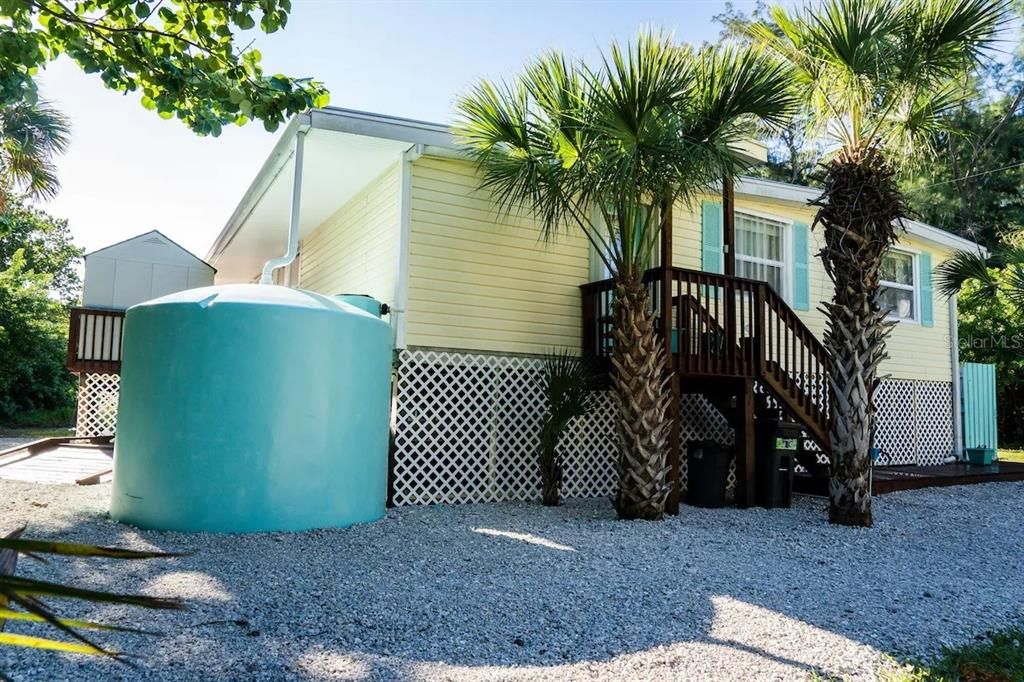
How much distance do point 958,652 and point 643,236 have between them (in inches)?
174

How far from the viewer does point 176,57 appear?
4.88 metres

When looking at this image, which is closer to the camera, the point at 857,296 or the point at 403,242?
the point at 857,296

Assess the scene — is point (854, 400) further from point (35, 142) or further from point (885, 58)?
point (35, 142)

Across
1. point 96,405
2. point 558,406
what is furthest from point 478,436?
point 96,405

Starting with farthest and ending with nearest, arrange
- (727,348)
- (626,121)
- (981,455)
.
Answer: (981,455) < (727,348) < (626,121)

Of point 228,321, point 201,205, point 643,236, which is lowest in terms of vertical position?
point 228,321

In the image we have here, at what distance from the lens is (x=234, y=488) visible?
5.91m

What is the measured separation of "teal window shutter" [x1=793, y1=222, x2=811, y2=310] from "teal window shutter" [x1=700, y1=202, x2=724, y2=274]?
53.9 inches

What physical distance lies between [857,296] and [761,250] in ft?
12.4

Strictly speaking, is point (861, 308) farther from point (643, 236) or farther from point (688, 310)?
point (643, 236)

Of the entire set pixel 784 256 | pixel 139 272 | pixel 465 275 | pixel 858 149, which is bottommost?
pixel 465 275

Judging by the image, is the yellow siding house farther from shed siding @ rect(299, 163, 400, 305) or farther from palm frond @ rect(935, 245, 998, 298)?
palm frond @ rect(935, 245, 998, 298)

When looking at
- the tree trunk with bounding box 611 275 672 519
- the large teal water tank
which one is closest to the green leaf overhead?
the large teal water tank

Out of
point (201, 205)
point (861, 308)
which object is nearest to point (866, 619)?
point (861, 308)
